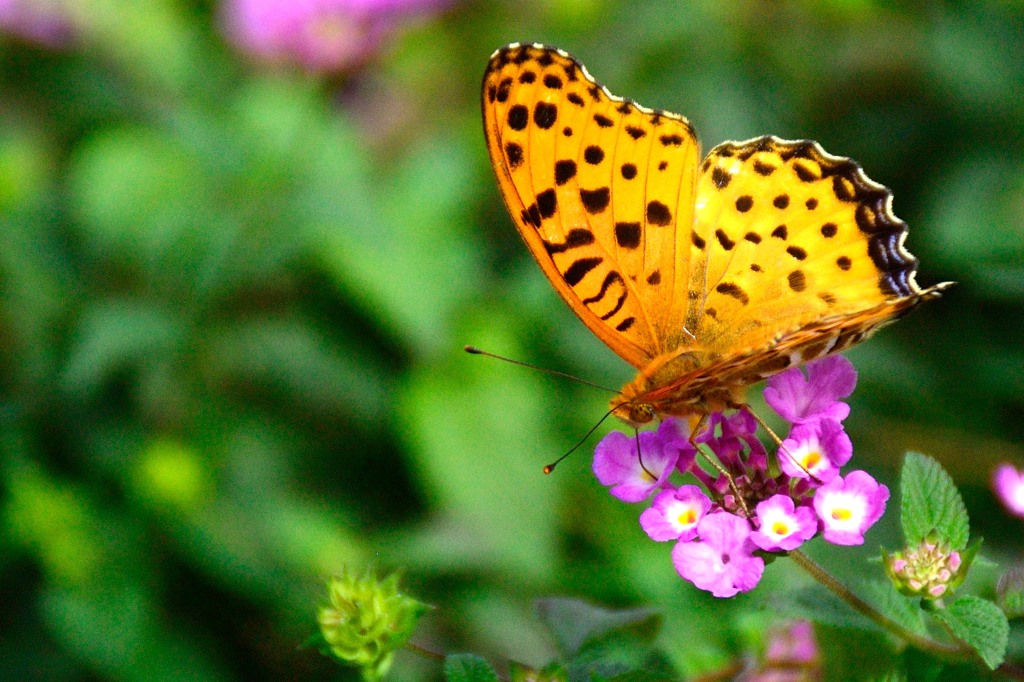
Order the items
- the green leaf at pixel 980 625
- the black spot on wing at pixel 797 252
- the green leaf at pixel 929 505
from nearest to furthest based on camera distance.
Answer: the green leaf at pixel 980 625 → the green leaf at pixel 929 505 → the black spot on wing at pixel 797 252

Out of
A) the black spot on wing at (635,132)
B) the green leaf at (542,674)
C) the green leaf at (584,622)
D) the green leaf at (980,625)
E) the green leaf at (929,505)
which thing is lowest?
the green leaf at (542,674)

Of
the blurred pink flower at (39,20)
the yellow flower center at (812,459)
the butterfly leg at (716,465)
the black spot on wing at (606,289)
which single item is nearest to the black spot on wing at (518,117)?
the black spot on wing at (606,289)

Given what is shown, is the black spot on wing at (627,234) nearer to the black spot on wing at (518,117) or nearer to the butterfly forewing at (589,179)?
the butterfly forewing at (589,179)

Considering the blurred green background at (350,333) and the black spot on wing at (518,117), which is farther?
the blurred green background at (350,333)

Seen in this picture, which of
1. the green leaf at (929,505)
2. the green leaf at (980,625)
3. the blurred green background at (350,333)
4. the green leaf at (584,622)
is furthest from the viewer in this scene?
the blurred green background at (350,333)

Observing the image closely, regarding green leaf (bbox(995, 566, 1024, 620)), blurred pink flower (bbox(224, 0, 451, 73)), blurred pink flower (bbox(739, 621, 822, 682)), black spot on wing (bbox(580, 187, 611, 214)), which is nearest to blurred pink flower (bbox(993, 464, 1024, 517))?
green leaf (bbox(995, 566, 1024, 620))

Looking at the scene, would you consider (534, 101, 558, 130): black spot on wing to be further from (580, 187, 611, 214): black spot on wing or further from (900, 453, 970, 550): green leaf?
(900, 453, 970, 550): green leaf

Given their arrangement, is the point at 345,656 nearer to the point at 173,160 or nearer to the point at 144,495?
the point at 144,495
